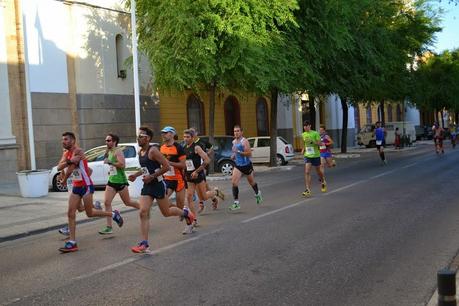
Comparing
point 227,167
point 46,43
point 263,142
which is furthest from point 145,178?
point 263,142

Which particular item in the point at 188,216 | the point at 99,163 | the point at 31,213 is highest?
the point at 99,163

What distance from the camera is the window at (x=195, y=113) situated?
29.1m

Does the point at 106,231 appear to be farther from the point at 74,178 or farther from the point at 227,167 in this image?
the point at 227,167

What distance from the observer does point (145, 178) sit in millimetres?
7773

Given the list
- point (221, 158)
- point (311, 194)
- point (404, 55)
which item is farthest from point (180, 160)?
point (404, 55)

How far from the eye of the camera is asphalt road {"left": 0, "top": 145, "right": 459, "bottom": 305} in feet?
18.9

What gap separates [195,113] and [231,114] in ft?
12.2

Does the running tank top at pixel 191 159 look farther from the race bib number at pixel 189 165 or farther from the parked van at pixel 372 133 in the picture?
the parked van at pixel 372 133

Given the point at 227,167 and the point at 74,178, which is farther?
the point at 227,167

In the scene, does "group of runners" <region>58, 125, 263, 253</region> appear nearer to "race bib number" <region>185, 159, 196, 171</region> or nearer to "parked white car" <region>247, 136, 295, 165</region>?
"race bib number" <region>185, 159, 196, 171</region>

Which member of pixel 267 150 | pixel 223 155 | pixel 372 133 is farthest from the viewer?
pixel 372 133

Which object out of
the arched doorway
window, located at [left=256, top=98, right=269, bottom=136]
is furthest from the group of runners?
window, located at [left=256, top=98, right=269, bottom=136]

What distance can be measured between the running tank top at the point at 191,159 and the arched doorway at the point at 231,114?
2114 cm

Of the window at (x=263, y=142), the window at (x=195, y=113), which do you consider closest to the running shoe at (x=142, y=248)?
the window at (x=263, y=142)
